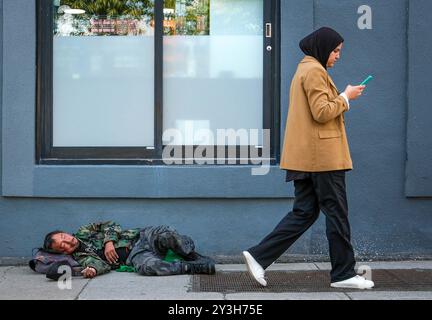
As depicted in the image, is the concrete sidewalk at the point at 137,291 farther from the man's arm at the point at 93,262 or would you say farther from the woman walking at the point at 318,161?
the woman walking at the point at 318,161

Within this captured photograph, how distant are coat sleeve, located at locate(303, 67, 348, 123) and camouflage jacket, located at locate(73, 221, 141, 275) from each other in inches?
82.7

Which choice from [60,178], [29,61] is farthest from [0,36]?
[60,178]

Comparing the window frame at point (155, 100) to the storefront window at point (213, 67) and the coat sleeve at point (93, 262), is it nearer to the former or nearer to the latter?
the storefront window at point (213, 67)

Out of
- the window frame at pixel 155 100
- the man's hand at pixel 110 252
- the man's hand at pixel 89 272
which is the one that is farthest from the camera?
the window frame at pixel 155 100

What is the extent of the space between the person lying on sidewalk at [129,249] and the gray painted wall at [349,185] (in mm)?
372

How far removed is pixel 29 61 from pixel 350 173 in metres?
3.11

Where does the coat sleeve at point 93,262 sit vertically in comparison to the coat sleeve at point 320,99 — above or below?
below

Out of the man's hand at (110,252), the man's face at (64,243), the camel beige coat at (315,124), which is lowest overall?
the man's hand at (110,252)

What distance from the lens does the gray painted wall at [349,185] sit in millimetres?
7156

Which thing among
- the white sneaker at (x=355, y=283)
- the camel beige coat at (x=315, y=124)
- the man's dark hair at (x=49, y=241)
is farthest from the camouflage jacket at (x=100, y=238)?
the white sneaker at (x=355, y=283)

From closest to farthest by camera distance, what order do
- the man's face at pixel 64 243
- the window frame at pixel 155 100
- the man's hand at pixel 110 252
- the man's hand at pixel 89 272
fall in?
1. the man's hand at pixel 89 272
2. the man's face at pixel 64 243
3. the man's hand at pixel 110 252
4. the window frame at pixel 155 100

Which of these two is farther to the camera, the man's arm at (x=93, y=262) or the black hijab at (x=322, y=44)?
the man's arm at (x=93, y=262)

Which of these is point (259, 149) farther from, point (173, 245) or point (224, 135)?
point (173, 245)

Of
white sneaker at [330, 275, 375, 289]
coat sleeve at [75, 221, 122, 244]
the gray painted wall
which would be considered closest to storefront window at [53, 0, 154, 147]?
the gray painted wall
